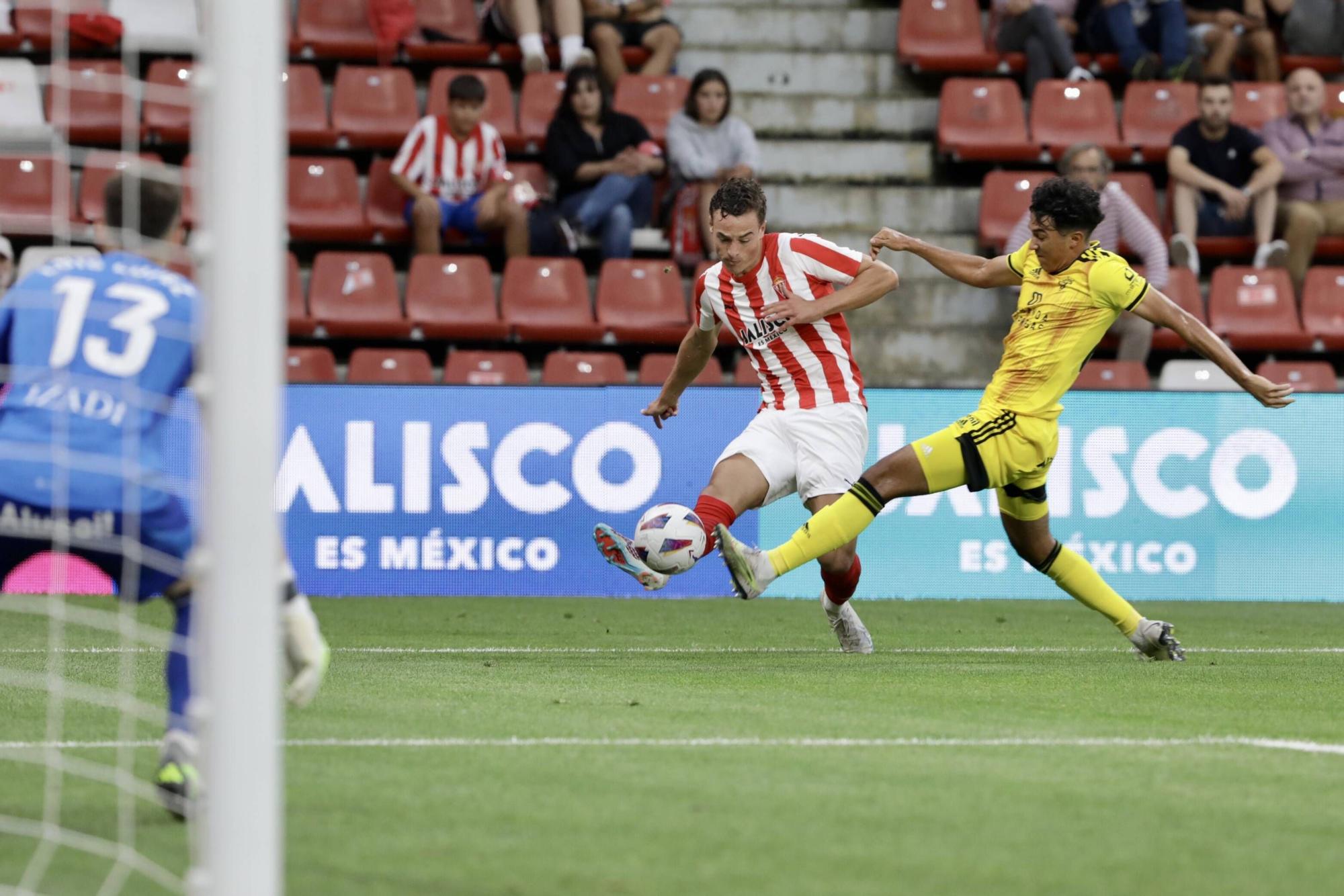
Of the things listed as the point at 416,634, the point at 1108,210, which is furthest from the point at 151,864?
the point at 1108,210

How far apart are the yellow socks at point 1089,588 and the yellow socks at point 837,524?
936 mm

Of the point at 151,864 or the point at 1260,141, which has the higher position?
the point at 1260,141

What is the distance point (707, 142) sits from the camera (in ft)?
44.3

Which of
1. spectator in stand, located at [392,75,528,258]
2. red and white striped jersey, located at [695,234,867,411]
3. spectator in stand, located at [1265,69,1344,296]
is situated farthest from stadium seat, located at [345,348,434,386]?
spectator in stand, located at [1265,69,1344,296]

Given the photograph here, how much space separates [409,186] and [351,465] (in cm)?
274

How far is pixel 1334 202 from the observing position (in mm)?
14367

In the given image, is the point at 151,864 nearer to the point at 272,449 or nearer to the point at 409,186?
the point at 272,449

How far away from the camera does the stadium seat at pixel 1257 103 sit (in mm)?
14820

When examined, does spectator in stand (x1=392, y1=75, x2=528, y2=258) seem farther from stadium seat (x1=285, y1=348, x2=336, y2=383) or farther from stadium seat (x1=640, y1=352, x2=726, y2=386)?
stadium seat (x1=640, y1=352, x2=726, y2=386)

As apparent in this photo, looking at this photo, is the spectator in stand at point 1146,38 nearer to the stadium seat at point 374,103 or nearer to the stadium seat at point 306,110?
the stadium seat at point 374,103

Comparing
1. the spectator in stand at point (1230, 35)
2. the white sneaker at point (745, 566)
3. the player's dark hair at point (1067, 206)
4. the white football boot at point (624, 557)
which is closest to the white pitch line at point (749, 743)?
the white sneaker at point (745, 566)

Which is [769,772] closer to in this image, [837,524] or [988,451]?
[837,524]

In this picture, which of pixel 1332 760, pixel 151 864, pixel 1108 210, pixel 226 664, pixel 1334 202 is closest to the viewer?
pixel 226 664

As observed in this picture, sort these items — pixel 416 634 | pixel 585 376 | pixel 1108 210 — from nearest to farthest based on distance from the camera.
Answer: pixel 416 634
pixel 585 376
pixel 1108 210
